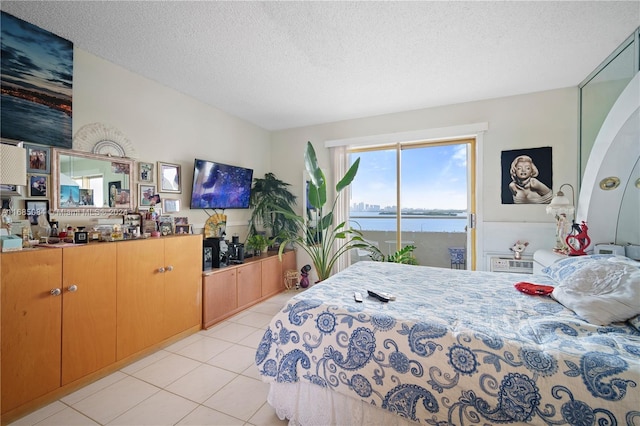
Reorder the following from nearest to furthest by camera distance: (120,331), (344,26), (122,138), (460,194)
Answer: (344,26) < (120,331) < (122,138) < (460,194)

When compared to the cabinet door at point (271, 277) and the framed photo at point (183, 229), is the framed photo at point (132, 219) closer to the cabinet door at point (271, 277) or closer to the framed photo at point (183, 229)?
the framed photo at point (183, 229)

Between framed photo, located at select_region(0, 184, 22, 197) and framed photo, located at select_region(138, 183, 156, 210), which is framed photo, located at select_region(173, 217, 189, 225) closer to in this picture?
framed photo, located at select_region(138, 183, 156, 210)

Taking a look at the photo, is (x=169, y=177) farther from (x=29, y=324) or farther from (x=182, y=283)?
(x=29, y=324)

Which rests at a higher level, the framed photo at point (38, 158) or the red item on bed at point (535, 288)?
the framed photo at point (38, 158)

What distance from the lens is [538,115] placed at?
3.12 m

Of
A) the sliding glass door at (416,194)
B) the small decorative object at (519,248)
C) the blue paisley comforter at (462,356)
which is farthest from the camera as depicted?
the sliding glass door at (416,194)


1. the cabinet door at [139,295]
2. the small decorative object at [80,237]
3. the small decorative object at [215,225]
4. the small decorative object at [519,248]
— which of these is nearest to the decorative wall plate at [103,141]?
the small decorative object at [80,237]

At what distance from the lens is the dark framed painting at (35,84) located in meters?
1.87

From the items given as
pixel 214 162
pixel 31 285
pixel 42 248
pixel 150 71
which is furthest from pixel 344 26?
pixel 31 285

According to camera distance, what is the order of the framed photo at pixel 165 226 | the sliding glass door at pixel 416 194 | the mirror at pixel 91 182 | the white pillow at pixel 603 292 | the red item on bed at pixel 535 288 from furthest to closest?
the sliding glass door at pixel 416 194 < the framed photo at pixel 165 226 < the mirror at pixel 91 182 < the red item on bed at pixel 535 288 < the white pillow at pixel 603 292

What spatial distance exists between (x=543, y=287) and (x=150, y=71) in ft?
12.3

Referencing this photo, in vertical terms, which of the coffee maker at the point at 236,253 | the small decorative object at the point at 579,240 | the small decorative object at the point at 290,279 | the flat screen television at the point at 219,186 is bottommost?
the small decorative object at the point at 290,279

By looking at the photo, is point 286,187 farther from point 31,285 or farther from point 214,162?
point 31,285

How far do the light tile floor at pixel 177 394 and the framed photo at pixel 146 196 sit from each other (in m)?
1.41
